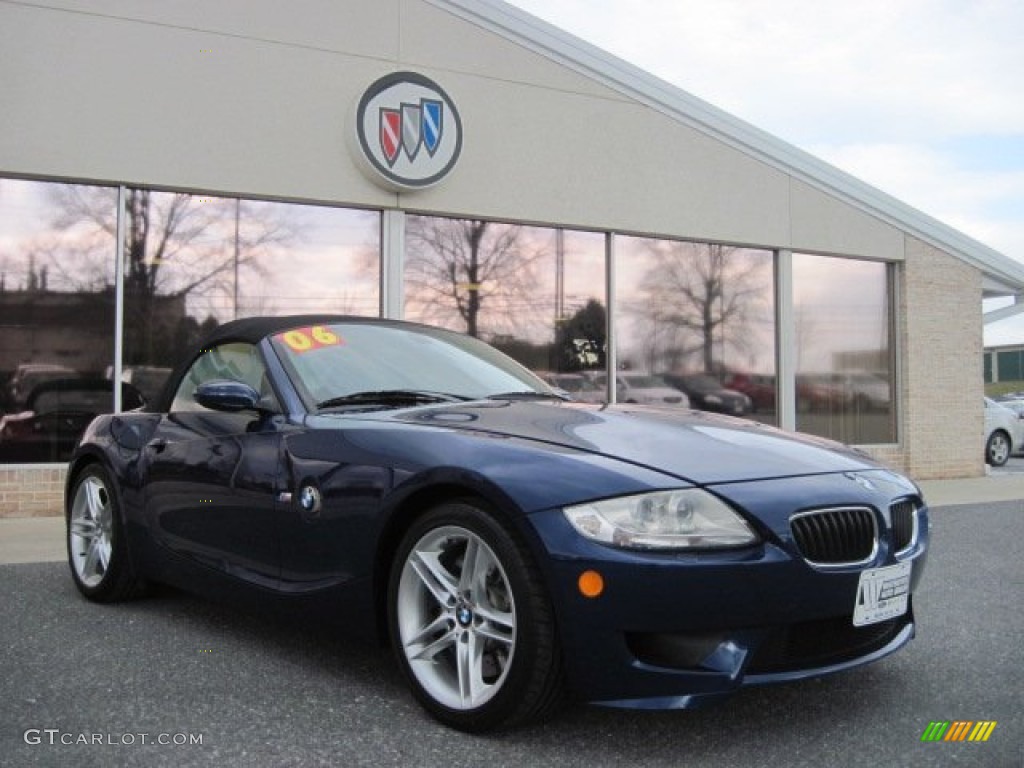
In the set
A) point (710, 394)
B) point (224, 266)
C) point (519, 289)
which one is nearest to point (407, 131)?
point (519, 289)

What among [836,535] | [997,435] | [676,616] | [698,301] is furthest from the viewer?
[997,435]

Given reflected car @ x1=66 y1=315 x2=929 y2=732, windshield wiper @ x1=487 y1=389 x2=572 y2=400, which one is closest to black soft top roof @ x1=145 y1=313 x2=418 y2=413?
reflected car @ x1=66 y1=315 x2=929 y2=732

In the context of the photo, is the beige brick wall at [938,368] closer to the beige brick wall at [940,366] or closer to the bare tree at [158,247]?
the beige brick wall at [940,366]

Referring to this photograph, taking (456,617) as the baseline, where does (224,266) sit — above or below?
above

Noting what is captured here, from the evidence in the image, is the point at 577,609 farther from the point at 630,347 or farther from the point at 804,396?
the point at 804,396

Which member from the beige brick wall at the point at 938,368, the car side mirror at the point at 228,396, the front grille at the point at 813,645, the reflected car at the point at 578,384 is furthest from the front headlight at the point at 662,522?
the beige brick wall at the point at 938,368

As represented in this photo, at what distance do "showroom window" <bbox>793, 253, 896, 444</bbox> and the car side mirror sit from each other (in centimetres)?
958

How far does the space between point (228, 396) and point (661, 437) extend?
1.61 meters

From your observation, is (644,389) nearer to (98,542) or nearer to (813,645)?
(98,542)

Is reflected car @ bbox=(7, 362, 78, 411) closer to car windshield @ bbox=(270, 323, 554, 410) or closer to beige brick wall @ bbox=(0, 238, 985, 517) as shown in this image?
car windshield @ bbox=(270, 323, 554, 410)

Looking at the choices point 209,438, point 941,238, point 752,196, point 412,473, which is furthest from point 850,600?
point 941,238

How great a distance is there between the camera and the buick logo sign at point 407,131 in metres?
9.36

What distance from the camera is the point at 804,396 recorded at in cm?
1215

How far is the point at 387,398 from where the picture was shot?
3635 millimetres
